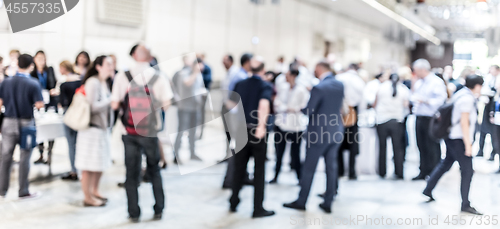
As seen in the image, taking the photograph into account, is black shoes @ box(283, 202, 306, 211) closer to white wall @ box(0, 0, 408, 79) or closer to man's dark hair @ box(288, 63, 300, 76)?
man's dark hair @ box(288, 63, 300, 76)

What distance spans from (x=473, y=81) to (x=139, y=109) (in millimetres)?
2704

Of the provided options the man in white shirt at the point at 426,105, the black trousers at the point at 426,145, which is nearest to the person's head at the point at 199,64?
the man in white shirt at the point at 426,105

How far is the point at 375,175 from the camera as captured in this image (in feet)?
17.0

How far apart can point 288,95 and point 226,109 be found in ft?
2.32

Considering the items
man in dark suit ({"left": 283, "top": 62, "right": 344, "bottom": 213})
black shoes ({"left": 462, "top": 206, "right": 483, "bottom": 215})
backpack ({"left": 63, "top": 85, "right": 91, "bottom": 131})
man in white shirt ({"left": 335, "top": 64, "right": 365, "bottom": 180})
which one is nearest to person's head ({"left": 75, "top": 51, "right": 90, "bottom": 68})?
backpack ({"left": 63, "top": 85, "right": 91, "bottom": 131})

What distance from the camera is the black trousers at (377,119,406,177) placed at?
4863 millimetres

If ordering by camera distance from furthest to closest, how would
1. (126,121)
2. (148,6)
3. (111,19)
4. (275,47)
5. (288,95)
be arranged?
(275,47), (148,6), (111,19), (288,95), (126,121)

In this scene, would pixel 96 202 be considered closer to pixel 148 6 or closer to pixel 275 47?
pixel 148 6

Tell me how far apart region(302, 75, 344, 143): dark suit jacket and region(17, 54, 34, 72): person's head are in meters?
2.31

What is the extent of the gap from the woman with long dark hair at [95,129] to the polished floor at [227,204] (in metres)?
0.38

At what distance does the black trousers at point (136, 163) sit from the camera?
3.34 m

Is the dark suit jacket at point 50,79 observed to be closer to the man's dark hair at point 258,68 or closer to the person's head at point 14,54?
the person's head at point 14,54

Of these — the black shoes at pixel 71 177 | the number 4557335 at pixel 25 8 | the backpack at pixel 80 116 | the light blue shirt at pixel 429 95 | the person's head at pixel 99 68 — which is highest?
the number 4557335 at pixel 25 8

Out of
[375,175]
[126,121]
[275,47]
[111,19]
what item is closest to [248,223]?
[126,121]
